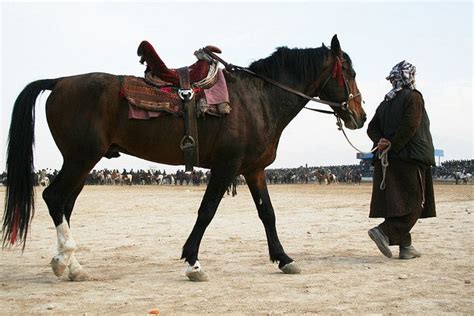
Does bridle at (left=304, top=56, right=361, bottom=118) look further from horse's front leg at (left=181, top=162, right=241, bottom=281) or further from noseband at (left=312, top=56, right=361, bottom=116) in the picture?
horse's front leg at (left=181, top=162, right=241, bottom=281)

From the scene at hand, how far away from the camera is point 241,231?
10.5m

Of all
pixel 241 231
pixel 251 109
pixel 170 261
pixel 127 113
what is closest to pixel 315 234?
pixel 241 231

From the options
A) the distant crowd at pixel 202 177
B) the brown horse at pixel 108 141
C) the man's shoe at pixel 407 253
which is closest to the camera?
the brown horse at pixel 108 141

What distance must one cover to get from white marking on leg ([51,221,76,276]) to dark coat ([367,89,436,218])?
13.0 ft

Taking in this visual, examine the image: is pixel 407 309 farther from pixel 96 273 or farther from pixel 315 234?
pixel 315 234

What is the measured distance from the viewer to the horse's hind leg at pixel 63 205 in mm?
5816

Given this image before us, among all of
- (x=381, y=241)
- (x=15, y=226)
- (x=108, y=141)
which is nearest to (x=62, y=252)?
(x=15, y=226)

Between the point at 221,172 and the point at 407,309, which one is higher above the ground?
the point at 221,172

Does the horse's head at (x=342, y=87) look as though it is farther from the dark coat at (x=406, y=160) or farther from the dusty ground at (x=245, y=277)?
the dusty ground at (x=245, y=277)

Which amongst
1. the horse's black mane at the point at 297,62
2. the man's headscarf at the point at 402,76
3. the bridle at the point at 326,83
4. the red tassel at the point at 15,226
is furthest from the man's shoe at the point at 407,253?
the red tassel at the point at 15,226

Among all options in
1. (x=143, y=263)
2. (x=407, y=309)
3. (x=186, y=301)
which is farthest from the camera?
(x=143, y=263)

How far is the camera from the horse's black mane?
22.4 ft

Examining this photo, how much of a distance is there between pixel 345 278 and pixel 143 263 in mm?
2517

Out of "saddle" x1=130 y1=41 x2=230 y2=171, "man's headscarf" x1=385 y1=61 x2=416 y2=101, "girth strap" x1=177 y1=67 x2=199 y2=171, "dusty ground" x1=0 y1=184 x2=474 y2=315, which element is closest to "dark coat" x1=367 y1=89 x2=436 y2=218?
"man's headscarf" x1=385 y1=61 x2=416 y2=101
